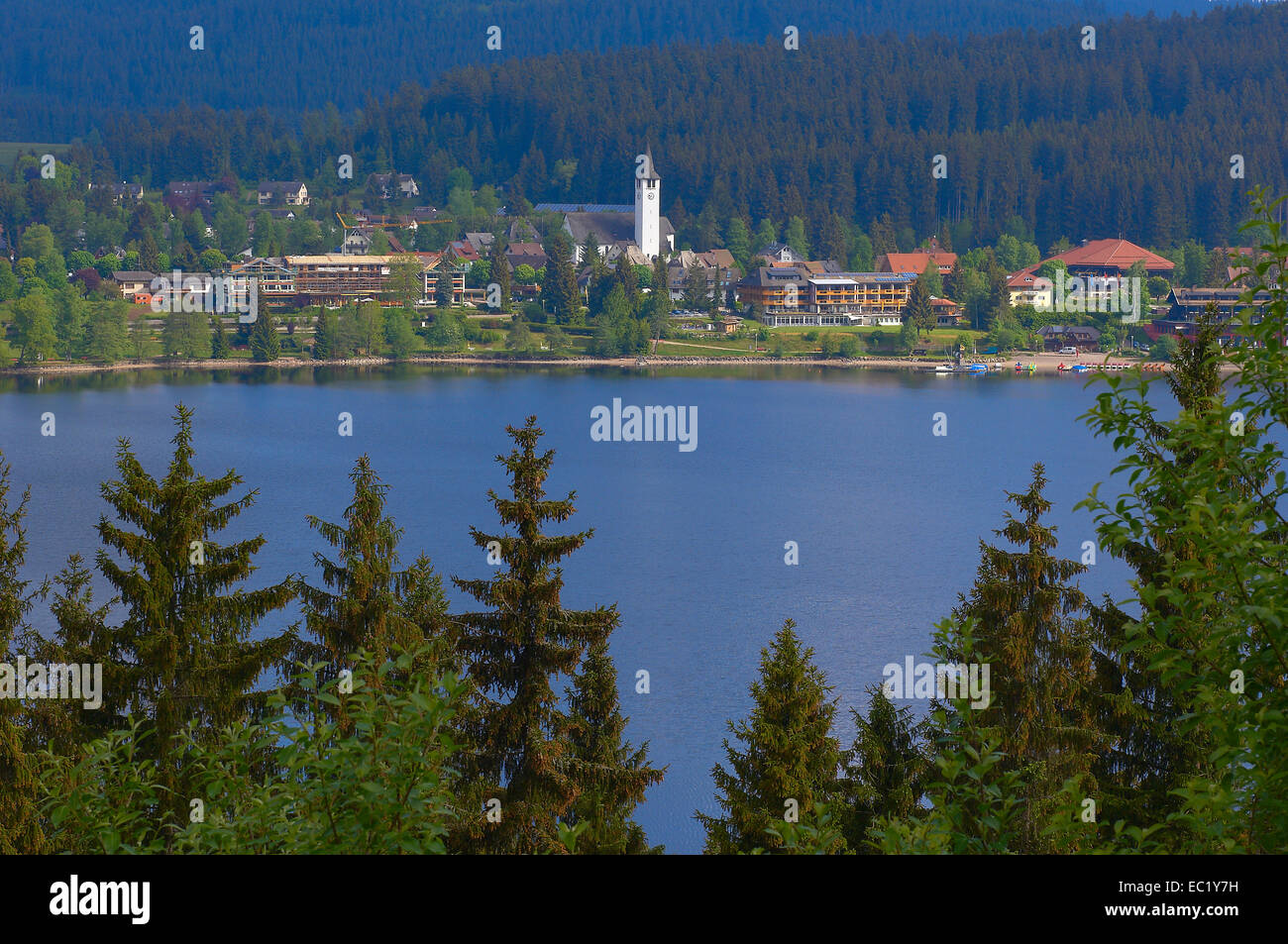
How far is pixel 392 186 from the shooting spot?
293 feet

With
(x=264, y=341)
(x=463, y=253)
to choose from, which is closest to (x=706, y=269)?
(x=463, y=253)

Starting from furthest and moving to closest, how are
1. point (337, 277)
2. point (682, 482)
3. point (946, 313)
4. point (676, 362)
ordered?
1. point (337, 277)
2. point (946, 313)
3. point (676, 362)
4. point (682, 482)

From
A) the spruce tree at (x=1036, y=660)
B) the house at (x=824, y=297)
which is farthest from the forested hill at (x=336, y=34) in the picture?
the spruce tree at (x=1036, y=660)

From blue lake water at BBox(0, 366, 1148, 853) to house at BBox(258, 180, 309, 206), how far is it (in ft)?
132

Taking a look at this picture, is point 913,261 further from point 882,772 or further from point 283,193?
point 882,772

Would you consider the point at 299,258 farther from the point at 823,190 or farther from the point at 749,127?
the point at 749,127

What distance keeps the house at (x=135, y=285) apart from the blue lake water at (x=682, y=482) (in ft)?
43.3

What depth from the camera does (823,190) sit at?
271 feet

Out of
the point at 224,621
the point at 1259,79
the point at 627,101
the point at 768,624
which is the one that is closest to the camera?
the point at 224,621

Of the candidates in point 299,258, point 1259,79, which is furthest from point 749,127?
point 299,258

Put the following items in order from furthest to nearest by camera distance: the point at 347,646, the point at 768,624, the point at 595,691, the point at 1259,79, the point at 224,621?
the point at 1259,79 → the point at 768,624 → the point at 595,691 → the point at 347,646 → the point at 224,621

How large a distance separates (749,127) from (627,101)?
1099 centimetres

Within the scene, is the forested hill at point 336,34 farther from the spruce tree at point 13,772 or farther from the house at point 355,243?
the spruce tree at point 13,772

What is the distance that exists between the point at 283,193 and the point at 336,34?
263 ft
